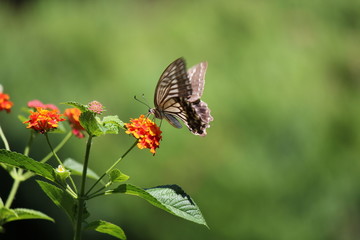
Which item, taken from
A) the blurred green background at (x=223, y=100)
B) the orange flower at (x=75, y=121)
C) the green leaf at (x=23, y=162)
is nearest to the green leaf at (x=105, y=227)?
the green leaf at (x=23, y=162)

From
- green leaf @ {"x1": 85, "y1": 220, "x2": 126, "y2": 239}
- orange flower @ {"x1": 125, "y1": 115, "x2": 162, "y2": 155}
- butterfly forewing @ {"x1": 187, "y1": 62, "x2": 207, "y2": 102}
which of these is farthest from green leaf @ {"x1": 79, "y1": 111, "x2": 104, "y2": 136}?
butterfly forewing @ {"x1": 187, "y1": 62, "x2": 207, "y2": 102}

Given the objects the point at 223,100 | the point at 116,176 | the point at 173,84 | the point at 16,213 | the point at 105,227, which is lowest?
the point at 16,213

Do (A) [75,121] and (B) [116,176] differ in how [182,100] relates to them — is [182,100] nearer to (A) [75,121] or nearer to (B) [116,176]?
(A) [75,121]

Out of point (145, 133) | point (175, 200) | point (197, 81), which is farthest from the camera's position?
point (197, 81)

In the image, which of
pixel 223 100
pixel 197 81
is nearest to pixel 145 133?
pixel 197 81

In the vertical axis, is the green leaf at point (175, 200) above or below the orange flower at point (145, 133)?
below

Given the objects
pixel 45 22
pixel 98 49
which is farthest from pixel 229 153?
pixel 45 22

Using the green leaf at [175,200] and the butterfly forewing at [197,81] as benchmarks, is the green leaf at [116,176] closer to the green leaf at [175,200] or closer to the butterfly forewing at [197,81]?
the green leaf at [175,200]

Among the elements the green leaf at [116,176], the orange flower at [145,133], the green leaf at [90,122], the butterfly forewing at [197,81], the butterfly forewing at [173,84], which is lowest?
the green leaf at [116,176]
